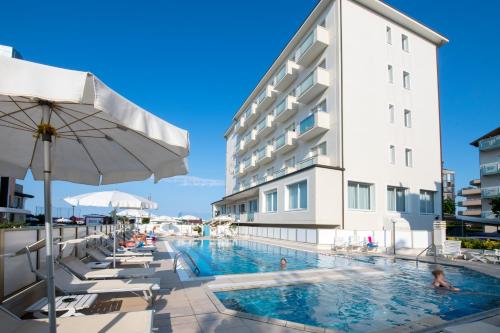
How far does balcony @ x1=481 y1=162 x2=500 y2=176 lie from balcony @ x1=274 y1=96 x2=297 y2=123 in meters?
27.9

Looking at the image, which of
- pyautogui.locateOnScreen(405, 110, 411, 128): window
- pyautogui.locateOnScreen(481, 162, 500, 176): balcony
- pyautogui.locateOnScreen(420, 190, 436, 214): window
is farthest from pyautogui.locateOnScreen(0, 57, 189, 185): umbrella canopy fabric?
pyautogui.locateOnScreen(481, 162, 500, 176): balcony

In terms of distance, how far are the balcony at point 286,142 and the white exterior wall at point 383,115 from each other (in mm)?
6731

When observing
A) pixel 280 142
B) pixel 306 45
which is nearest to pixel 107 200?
pixel 306 45

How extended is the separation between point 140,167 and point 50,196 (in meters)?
2.18

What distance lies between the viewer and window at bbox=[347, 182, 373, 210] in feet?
73.3

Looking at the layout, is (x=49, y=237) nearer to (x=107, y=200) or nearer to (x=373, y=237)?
(x=107, y=200)

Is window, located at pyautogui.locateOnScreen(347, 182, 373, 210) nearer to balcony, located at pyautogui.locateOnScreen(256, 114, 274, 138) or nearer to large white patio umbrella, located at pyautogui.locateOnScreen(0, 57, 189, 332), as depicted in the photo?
balcony, located at pyautogui.locateOnScreen(256, 114, 274, 138)

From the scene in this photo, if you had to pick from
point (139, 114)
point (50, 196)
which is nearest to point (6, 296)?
point (50, 196)

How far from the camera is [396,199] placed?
960 inches

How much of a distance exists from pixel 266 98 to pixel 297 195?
15.4 m

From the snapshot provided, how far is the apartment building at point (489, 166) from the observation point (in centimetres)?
3834

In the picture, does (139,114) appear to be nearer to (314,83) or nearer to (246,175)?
(314,83)

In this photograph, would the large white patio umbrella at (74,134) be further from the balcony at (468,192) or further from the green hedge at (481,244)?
the balcony at (468,192)

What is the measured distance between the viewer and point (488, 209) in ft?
129
